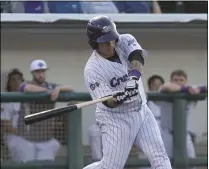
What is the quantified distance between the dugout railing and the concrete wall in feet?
7.25

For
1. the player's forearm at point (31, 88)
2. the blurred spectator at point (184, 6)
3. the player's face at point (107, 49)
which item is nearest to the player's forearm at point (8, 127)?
the player's forearm at point (31, 88)

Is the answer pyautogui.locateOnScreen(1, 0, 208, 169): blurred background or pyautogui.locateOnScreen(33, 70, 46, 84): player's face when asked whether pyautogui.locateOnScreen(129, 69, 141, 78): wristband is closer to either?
pyautogui.locateOnScreen(33, 70, 46, 84): player's face

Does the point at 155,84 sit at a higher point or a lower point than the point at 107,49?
higher

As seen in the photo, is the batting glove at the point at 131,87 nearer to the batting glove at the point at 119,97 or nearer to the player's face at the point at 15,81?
the batting glove at the point at 119,97

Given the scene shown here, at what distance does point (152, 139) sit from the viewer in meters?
5.81

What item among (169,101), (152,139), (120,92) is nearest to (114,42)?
(120,92)

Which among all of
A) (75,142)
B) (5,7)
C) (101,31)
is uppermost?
(5,7)

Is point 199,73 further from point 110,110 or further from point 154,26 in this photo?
point 110,110

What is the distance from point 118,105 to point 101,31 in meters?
0.62

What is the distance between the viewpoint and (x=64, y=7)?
32.2ft

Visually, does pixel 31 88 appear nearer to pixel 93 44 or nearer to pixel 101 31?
pixel 93 44

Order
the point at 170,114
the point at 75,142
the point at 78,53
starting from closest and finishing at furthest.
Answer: the point at 75,142 → the point at 170,114 → the point at 78,53

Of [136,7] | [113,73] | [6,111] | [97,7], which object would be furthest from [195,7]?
[113,73]

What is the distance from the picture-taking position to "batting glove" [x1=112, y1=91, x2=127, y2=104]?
5.57m
